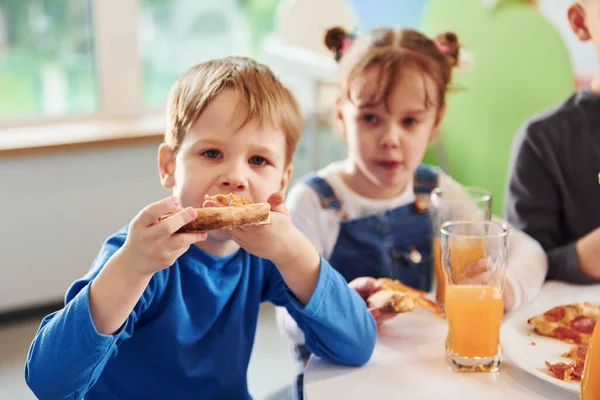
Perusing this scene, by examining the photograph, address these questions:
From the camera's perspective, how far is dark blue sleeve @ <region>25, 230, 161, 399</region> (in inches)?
34.8

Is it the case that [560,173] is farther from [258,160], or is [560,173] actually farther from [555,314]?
[258,160]

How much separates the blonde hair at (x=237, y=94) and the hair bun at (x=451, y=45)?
0.51 meters

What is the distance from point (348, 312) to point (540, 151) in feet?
2.16

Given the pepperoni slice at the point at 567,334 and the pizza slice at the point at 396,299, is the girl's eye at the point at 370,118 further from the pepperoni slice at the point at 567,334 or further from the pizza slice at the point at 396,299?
the pepperoni slice at the point at 567,334

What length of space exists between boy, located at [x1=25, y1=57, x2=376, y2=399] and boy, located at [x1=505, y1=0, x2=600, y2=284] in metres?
0.56

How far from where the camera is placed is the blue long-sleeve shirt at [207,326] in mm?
1021

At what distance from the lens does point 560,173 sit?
1.51 m

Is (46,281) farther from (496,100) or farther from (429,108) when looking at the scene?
(429,108)

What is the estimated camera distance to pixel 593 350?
86 centimetres

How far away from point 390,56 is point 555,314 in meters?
0.55

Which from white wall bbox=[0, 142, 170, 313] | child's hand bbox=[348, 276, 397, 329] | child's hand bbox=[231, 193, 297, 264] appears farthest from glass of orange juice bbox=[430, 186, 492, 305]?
white wall bbox=[0, 142, 170, 313]

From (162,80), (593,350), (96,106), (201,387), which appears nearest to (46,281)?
(96,106)

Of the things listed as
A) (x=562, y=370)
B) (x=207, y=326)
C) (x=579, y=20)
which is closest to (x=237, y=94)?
(x=207, y=326)

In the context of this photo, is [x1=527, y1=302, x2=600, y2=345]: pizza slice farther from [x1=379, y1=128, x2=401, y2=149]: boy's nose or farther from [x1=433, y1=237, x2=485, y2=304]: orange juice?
[x1=379, y1=128, x2=401, y2=149]: boy's nose
